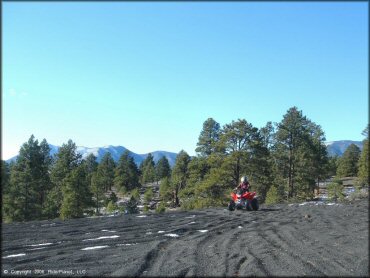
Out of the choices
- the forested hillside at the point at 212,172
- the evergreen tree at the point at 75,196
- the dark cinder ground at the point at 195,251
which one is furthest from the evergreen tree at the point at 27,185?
the dark cinder ground at the point at 195,251

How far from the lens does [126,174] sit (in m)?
76.9

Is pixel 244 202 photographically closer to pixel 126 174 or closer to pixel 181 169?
pixel 181 169

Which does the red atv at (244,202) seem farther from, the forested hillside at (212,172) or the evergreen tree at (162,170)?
the evergreen tree at (162,170)

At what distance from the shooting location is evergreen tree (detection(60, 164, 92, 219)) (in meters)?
32.4

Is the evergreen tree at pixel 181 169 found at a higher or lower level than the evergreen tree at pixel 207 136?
lower

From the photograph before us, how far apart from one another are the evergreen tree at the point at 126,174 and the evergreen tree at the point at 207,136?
111 feet

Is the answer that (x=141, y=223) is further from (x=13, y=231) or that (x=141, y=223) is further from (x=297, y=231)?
(x=297, y=231)

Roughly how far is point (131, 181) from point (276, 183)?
4739cm

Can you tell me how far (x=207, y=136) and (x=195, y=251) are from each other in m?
37.9

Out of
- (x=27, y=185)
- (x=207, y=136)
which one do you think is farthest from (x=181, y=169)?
(x=27, y=185)

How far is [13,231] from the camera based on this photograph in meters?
12.9

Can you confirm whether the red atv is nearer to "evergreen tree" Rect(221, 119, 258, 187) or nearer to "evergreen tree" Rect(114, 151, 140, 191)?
"evergreen tree" Rect(221, 119, 258, 187)

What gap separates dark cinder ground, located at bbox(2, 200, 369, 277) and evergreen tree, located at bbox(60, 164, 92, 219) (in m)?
20.7

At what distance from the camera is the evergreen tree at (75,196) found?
32406 millimetres
